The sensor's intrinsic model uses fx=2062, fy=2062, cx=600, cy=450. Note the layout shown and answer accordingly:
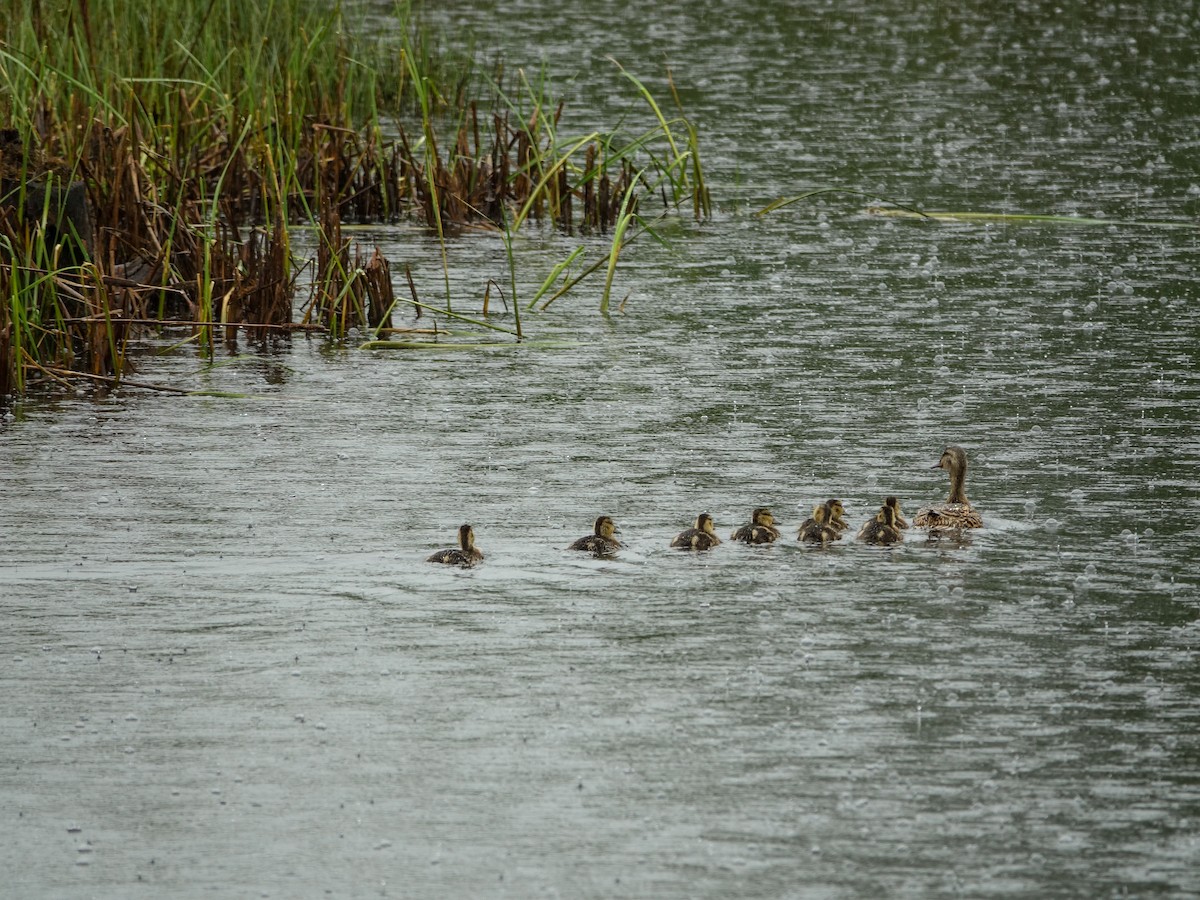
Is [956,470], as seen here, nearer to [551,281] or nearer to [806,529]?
[806,529]

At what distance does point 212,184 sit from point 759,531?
8881mm

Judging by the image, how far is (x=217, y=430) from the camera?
11.1 metres

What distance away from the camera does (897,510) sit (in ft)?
29.5

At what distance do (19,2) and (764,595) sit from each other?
32.4ft

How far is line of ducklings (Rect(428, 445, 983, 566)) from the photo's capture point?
8.59m

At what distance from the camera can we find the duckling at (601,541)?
8617mm

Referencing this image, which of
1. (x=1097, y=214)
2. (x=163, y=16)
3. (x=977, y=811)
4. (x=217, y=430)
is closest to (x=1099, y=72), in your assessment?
(x=1097, y=214)

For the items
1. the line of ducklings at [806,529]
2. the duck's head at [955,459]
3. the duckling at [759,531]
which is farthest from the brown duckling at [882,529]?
the duck's head at [955,459]

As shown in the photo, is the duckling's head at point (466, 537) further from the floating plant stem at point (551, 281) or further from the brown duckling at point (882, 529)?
the floating plant stem at point (551, 281)

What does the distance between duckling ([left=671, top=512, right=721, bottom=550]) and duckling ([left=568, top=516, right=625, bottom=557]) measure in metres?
0.31

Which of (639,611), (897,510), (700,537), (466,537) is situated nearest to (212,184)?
(466,537)

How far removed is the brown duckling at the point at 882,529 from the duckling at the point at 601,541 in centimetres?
110

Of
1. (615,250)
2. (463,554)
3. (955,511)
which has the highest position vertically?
(615,250)

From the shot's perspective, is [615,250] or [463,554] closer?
[463,554]
